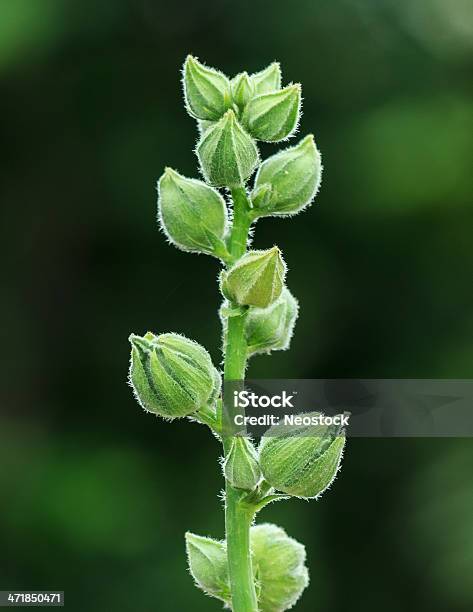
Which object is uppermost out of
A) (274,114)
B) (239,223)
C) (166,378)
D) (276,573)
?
Answer: (274,114)

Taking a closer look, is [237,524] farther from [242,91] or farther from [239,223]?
[242,91]

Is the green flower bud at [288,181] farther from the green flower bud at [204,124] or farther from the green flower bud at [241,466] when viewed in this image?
the green flower bud at [241,466]

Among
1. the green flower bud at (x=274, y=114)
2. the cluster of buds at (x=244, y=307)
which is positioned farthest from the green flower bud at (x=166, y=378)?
the green flower bud at (x=274, y=114)

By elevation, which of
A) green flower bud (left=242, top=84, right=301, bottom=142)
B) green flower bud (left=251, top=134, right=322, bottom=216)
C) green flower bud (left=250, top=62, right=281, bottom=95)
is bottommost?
green flower bud (left=251, top=134, right=322, bottom=216)

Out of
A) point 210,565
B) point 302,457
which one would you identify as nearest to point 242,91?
point 302,457

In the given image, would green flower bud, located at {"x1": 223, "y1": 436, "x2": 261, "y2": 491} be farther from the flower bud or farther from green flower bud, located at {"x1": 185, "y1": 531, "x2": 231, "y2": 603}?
the flower bud

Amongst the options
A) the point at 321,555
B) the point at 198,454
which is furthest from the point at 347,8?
the point at 321,555

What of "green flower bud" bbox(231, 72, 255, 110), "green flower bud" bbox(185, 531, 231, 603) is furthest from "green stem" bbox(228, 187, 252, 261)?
"green flower bud" bbox(185, 531, 231, 603)
